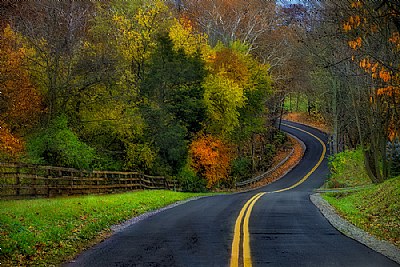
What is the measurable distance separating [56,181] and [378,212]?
12052 millimetres

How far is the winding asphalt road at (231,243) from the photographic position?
8562 millimetres

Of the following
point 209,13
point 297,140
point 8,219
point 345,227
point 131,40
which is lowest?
point 345,227

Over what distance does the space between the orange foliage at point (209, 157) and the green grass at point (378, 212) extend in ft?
54.0

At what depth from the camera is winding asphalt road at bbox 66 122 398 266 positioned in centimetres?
856

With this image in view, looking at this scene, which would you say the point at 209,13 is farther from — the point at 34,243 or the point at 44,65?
the point at 34,243

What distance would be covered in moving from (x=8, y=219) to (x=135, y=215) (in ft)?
20.9

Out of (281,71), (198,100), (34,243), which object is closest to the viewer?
(34,243)

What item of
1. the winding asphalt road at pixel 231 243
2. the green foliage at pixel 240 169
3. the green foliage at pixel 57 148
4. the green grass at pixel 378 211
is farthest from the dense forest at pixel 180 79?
the winding asphalt road at pixel 231 243

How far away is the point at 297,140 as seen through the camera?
64375mm

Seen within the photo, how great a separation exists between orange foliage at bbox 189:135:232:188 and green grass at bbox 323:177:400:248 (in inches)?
648

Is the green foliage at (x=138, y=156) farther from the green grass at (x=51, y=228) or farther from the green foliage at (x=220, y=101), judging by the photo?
the green grass at (x=51, y=228)

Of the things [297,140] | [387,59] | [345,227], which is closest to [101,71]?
[387,59]

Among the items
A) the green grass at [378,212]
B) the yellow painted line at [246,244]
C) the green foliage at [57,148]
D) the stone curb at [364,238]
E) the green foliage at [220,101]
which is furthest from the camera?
the green foliage at [220,101]

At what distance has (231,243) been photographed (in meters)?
10.2
